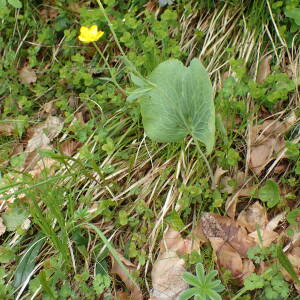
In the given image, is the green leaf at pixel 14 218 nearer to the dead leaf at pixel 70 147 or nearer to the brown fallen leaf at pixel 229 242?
the dead leaf at pixel 70 147

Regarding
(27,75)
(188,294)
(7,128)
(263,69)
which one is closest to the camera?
(188,294)

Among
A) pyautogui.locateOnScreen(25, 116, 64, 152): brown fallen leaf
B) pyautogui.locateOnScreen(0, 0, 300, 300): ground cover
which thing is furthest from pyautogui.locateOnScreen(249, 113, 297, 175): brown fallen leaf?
pyautogui.locateOnScreen(25, 116, 64, 152): brown fallen leaf

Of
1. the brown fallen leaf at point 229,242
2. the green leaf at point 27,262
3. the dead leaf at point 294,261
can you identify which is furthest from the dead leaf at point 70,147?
the dead leaf at point 294,261

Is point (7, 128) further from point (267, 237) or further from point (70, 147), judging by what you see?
point (267, 237)

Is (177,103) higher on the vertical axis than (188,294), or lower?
higher

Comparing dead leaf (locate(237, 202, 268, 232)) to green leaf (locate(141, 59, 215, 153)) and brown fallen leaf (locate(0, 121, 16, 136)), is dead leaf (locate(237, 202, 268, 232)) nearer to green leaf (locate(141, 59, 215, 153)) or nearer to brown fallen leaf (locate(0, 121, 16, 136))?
green leaf (locate(141, 59, 215, 153))

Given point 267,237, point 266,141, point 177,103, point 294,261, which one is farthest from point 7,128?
point 294,261

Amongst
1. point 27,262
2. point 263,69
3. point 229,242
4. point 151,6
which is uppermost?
point 151,6
